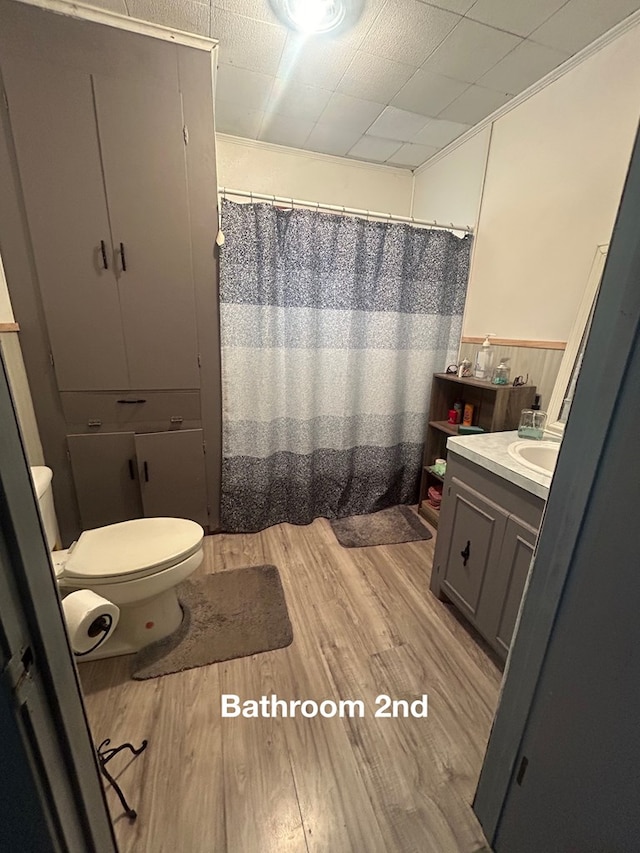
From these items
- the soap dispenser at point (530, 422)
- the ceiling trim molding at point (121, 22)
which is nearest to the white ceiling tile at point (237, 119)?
the ceiling trim molding at point (121, 22)

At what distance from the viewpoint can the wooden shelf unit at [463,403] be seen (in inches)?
70.4

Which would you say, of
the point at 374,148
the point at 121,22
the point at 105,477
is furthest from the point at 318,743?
the point at 374,148

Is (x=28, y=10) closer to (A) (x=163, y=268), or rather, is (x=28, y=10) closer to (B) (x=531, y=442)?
(A) (x=163, y=268)

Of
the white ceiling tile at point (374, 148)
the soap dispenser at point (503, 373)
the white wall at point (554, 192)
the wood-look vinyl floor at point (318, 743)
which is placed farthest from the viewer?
the white ceiling tile at point (374, 148)

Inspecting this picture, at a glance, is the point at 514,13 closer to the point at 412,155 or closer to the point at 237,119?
the point at 412,155

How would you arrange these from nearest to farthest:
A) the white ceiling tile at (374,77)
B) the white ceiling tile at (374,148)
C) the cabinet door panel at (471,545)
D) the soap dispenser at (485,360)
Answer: the cabinet door panel at (471,545), the white ceiling tile at (374,77), the soap dispenser at (485,360), the white ceiling tile at (374,148)

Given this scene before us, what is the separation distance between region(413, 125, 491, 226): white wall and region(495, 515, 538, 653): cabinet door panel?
1923 millimetres

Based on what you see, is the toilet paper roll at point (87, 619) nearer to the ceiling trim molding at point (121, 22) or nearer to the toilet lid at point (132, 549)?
the toilet lid at point (132, 549)

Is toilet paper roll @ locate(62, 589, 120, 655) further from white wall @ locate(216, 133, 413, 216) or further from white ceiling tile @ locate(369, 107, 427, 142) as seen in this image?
white ceiling tile @ locate(369, 107, 427, 142)

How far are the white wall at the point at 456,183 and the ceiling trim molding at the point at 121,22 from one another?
1523 mm

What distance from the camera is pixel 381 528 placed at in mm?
2195

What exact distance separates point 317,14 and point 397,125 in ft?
3.01

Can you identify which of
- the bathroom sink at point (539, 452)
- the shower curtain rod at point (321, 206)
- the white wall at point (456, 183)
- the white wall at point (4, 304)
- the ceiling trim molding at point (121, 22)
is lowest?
the bathroom sink at point (539, 452)

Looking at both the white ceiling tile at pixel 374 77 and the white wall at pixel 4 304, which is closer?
the white wall at pixel 4 304
